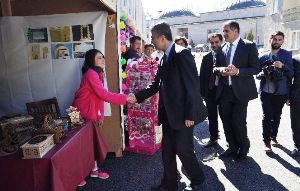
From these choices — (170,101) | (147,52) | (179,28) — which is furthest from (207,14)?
(170,101)

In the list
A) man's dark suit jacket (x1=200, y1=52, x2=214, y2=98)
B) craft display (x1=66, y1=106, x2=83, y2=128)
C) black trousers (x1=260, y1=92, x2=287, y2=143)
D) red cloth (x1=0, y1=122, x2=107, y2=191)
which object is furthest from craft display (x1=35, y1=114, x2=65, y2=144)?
black trousers (x1=260, y1=92, x2=287, y2=143)

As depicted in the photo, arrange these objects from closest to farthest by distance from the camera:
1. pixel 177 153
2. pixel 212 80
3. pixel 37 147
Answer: pixel 37 147 < pixel 177 153 < pixel 212 80

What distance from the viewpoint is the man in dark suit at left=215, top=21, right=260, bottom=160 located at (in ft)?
13.8

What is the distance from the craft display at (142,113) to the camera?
471 centimetres

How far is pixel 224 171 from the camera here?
4199mm

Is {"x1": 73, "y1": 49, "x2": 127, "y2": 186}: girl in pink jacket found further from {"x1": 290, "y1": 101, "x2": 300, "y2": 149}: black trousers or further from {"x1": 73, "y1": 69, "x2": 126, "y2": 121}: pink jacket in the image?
{"x1": 290, "y1": 101, "x2": 300, "y2": 149}: black trousers

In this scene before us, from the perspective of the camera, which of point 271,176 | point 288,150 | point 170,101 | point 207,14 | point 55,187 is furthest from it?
point 207,14

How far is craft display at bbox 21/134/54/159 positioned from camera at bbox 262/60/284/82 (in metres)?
3.30

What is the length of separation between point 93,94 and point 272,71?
8.60ft

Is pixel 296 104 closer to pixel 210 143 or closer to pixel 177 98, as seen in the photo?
pixel 210 143

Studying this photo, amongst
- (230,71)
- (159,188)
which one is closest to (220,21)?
(230,71)

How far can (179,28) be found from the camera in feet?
181

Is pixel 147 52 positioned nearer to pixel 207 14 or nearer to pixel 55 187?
pixel 55 187

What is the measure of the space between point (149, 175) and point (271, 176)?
1.57m
